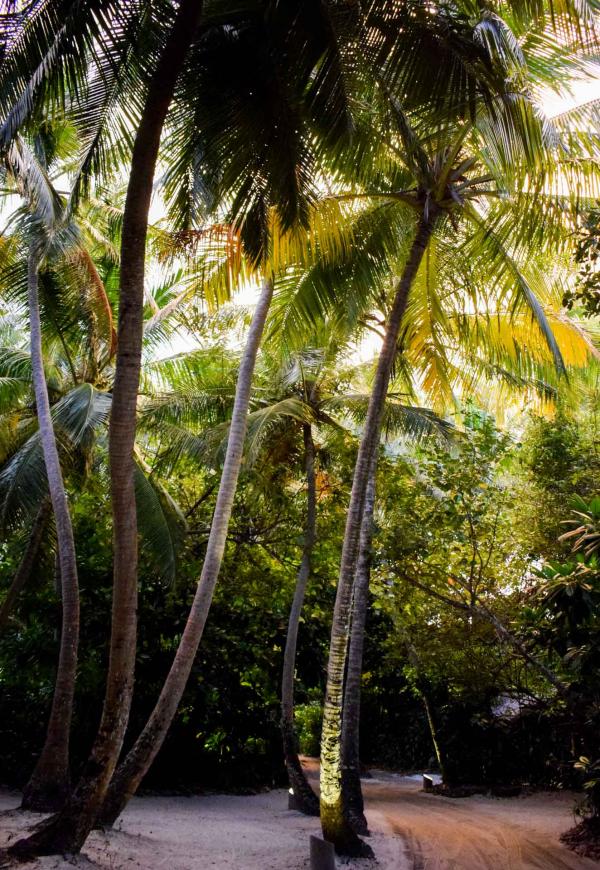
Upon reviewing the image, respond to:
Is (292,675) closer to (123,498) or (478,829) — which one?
(478,829)

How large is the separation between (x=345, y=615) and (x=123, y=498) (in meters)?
3.37

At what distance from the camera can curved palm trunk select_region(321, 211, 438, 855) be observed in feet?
25.9

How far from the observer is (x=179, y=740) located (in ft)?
44.8

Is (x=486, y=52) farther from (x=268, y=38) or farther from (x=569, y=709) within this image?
(x=569, y=709)

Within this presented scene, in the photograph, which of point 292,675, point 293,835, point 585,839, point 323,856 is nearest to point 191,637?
point 323,856

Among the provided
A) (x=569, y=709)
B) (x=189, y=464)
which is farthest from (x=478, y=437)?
(x=189, y=464)

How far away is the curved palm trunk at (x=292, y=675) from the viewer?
10758mm

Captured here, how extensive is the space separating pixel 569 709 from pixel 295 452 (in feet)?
20.4

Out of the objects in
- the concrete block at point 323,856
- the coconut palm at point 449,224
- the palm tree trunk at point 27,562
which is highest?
the coconut palm at point 449,224

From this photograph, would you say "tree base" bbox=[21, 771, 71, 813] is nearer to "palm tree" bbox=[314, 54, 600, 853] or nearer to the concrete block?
"palm tree" bbox=[314, 54, 600, 853]

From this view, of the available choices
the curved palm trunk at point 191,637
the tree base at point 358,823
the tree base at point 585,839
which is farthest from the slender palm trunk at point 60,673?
the tree base at point 585,839

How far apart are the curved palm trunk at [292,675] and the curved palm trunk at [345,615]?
2.70 metres

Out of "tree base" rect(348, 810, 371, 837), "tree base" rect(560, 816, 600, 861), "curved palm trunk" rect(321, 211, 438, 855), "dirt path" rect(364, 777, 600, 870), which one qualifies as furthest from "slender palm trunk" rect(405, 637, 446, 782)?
"curved palm trunk" rect(321, 211, 438, 855)

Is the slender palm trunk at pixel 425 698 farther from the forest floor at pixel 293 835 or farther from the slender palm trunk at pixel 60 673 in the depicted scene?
the slender palm trunk at pixel 60 673
